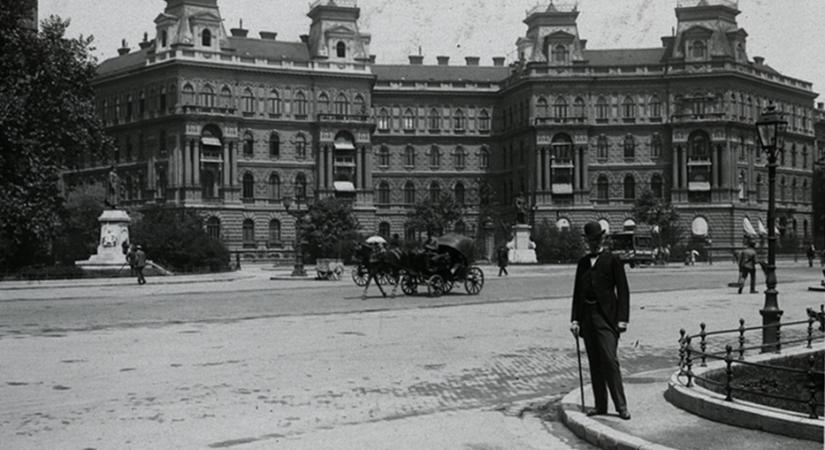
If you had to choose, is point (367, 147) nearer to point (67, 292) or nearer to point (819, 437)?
point (67, 292)

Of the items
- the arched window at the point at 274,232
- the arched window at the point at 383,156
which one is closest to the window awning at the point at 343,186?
the arched window at the point at 274,232

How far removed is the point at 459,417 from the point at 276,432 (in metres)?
2.02

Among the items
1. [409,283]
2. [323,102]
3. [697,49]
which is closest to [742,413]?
[409,283]

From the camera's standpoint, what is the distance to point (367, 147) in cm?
8762

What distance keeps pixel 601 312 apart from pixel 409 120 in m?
86.9

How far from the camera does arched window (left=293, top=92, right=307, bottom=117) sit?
282 feet

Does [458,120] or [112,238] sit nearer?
[112,238]

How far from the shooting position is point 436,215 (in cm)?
8506

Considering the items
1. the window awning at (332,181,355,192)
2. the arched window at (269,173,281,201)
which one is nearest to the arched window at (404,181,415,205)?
the window awning at (332,181,355,192)

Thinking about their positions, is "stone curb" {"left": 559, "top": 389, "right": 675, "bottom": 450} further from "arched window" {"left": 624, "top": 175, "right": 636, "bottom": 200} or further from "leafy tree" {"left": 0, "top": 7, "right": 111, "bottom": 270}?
"arched window" {"left": 624, "top": 175, "right": 636, "bottom": 200}

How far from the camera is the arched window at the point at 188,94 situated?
81.2 meters

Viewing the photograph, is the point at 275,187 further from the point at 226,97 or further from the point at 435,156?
the point at 435,156

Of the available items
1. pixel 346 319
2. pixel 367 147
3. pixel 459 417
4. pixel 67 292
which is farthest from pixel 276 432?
pixel 367 147

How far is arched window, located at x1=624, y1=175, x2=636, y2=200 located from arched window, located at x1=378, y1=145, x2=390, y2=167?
2439cm
